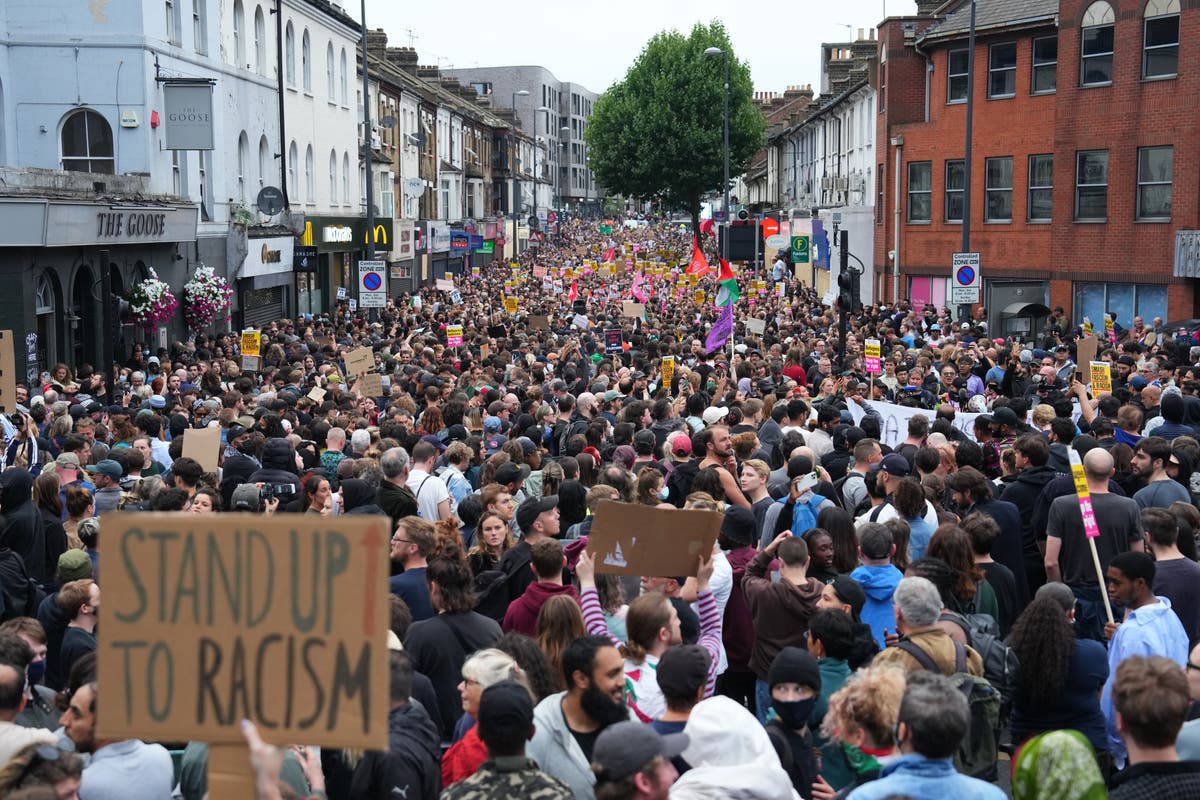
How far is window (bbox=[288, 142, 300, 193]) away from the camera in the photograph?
A: 131ft

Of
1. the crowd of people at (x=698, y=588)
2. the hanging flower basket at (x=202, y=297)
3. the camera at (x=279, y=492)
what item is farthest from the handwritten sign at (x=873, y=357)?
the hanging flower basket at (x=202, y=297)

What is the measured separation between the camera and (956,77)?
121 ft

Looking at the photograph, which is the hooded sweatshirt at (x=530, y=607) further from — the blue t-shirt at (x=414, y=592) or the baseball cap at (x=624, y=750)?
the baseball cap at (x=624, y=750)

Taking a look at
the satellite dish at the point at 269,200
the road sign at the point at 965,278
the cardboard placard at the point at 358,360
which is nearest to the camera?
the cardboard placard at the point at 358,360

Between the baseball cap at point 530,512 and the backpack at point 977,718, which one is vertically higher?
the baseball cap at point 530,512

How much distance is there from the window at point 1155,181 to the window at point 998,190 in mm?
4317

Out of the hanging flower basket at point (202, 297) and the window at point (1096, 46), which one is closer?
the hanging flower basket at point (202, 297)

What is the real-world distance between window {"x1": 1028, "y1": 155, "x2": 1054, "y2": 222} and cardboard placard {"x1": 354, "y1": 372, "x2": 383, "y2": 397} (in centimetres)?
2186

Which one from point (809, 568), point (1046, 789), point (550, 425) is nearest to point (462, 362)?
point (550, 425)

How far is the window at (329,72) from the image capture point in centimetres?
4391

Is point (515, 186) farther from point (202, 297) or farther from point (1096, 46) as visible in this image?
point (202, 297)

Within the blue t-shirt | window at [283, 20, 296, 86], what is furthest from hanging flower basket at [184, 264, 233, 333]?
the blue t-shirt

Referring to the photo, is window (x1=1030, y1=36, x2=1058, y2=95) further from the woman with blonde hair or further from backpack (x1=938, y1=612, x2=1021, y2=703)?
the woman with blonde hair

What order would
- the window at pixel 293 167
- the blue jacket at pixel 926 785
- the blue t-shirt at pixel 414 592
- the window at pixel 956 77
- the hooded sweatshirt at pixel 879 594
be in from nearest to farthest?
the blue jacket at pixel 926 785 < the hooded sweatshirt at pixel 879 594 < the blue t-shirt at pixel 414 592 < the window at pixel 956 77 < the window at pixel 293 167
